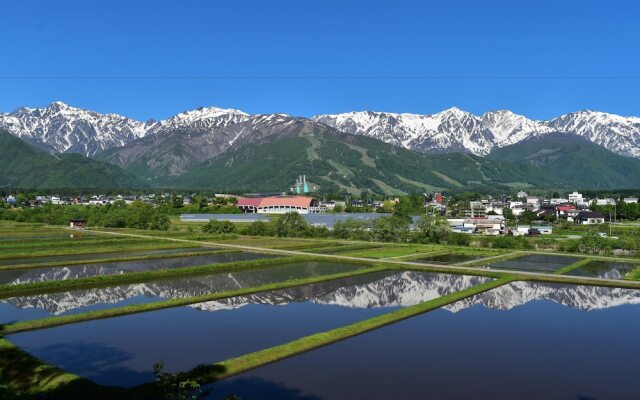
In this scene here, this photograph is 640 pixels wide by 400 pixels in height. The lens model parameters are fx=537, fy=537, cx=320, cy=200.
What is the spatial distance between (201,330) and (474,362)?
11067 mm

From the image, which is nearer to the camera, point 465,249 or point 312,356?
point 312,356

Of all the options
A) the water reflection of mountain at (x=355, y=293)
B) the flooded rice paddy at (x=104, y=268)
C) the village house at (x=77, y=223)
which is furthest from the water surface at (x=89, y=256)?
the village house at (x=77, y=223)

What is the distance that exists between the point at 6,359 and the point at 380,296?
1863 centimetres

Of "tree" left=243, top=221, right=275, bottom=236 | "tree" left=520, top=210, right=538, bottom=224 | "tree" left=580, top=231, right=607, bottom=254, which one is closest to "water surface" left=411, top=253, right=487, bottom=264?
"tree" left=580, top=231, right=607, bottom=254

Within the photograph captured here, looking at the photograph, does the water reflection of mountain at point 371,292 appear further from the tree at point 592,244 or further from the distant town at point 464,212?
the distant town at point 464,212

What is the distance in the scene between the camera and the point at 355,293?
31250 millimetres

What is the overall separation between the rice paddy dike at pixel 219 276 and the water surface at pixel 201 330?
0.49 m

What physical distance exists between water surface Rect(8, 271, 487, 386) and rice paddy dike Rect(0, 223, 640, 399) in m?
0.49

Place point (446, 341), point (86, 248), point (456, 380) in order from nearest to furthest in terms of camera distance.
Result: point (456, 380)
point (446, 341)
point (86, 248)

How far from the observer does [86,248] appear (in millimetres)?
51469

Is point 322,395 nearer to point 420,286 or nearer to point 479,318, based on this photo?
point 479,318

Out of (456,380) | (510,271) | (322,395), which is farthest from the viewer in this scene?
(510,271)

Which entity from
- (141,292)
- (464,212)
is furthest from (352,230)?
(464,212)

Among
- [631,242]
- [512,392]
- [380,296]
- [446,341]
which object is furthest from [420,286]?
[631,242]
